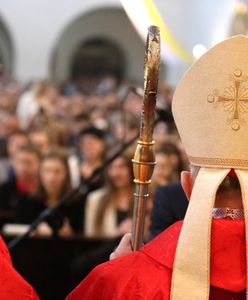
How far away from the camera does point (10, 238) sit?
4.71 metres

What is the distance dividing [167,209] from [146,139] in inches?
43.7

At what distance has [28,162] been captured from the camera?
6047 millimetres

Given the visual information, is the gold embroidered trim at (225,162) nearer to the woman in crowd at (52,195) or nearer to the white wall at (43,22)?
the woman in crowd at (52,195)

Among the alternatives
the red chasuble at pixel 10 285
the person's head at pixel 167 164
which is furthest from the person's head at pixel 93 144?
the red chasuble at pixel 10 285

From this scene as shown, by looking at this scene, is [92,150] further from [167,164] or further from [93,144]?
[167,164]

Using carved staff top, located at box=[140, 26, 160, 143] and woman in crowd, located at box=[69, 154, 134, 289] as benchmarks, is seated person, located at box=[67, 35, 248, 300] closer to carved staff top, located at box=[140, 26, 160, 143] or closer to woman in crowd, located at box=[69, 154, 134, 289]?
carved staff top, located at box=[140, 26, 160, 143]

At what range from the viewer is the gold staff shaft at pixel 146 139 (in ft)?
6.53

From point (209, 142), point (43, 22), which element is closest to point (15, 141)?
point (209, 142)

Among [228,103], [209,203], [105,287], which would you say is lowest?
[105,287]

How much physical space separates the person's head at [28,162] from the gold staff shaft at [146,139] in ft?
12.7

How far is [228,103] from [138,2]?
24.9 inches

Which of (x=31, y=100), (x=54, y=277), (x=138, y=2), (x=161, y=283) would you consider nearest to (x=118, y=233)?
(x=54, y=277)

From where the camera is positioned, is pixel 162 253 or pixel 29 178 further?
pixel 29 178

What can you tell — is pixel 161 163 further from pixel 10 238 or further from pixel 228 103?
pixel 228 103
